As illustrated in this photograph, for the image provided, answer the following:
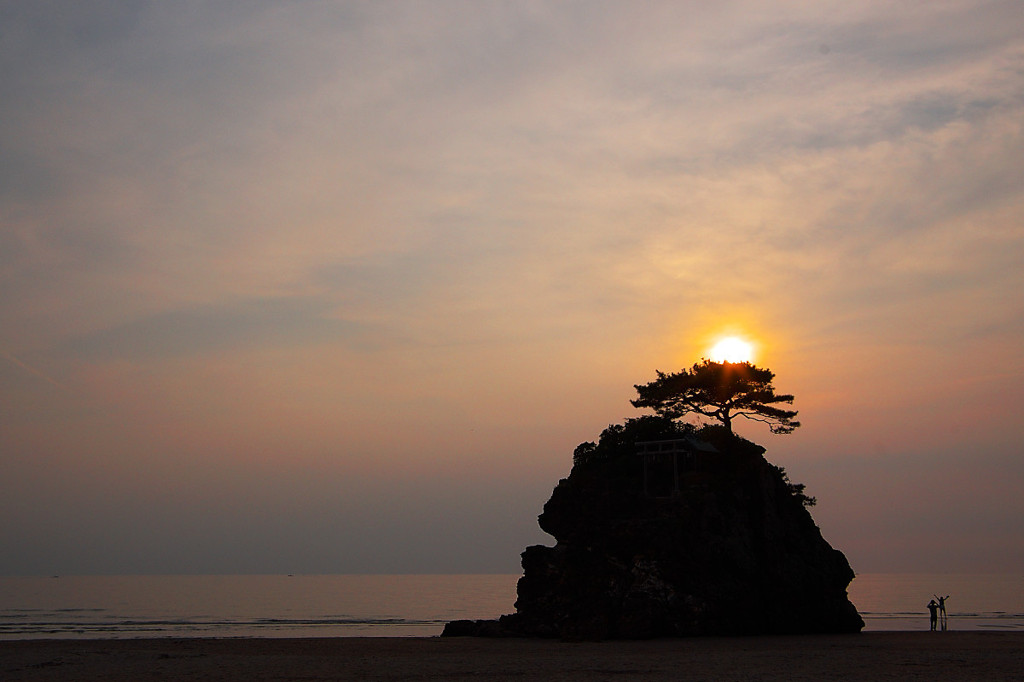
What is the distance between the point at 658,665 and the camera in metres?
25.4

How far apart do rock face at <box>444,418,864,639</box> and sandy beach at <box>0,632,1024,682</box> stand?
1.78 m

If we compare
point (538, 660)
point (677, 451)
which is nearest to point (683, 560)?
point (677, 451)

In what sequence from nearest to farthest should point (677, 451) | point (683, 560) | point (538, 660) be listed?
point (538, 660) → point (683, 560) → point (677, 451)

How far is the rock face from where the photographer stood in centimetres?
3609

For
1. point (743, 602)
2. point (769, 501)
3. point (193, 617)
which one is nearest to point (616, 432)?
point (769, 501)

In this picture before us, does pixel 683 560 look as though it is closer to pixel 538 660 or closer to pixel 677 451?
pixel 677 451

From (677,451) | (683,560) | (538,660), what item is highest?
(677,451)

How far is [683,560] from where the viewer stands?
36438mm

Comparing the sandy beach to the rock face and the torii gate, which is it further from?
the torii gate

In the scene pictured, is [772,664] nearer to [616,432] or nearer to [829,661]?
[829,661]

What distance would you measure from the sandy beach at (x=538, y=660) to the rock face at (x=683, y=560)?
1.78 meters

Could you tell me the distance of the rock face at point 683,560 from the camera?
36.1m

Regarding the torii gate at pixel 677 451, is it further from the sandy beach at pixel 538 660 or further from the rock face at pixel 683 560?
the sandy beach at pixel 538 660

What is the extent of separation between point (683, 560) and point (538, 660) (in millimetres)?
10975
